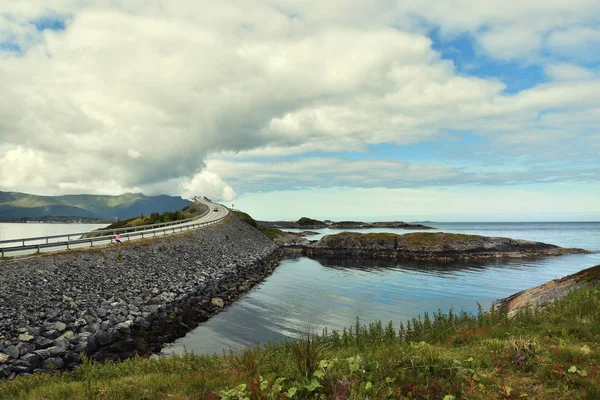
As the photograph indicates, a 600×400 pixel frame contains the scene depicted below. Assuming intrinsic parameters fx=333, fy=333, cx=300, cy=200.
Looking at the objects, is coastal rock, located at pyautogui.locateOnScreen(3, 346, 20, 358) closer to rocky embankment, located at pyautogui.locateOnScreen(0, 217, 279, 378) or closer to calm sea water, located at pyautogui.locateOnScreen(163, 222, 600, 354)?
rocky embankment, located at pyautogui.locateOnScreen(0, 217, 279, 378)

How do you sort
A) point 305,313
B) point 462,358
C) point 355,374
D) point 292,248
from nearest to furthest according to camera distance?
point 355,374, point 462,358, point 305,313, point 292,248

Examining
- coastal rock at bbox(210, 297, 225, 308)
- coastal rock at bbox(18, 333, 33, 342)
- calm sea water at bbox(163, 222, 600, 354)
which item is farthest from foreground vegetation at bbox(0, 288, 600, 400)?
coastal rock at bbox(210, 297, 225, 308)

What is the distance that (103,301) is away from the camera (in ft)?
66.8

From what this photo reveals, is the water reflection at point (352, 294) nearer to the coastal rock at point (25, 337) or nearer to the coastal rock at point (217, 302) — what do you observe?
the coastal rock at point (217, 302)

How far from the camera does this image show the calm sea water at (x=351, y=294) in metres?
20.0

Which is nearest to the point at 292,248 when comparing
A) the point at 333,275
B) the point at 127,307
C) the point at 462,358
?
the point at 333,275

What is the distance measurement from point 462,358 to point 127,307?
19.4 metres

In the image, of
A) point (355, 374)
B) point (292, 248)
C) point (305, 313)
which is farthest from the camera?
point (292, 248)

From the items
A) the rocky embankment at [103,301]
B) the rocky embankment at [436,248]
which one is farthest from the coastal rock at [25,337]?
the rocky embankment at [436,248]

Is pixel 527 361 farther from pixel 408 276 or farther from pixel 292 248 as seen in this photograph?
pixel 292 248

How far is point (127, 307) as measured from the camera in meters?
20.3

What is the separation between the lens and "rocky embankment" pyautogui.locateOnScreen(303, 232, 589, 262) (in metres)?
59.7

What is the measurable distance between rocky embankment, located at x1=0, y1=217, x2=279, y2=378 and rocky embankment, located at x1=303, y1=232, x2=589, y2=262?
34.7 metres

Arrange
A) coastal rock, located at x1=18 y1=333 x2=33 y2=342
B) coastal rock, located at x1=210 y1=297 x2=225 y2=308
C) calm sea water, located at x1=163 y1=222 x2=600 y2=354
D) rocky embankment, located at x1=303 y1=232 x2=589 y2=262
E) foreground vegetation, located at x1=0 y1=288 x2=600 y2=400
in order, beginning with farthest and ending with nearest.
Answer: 1. rocky embankment, located at x1=303 y1=232 x2=589 y2=262
2. coastal rock, located at x1=210 y1=297 x2=225 y2=308
3. calm sea water, located at x1=163 y1=222 x2=600 y2=354
4. coastal rock, located at x1=18 y1=333 x2=33 y2=342
5. foreground vegetation, located at x1=0 y1=288 x2=600 y2=400
